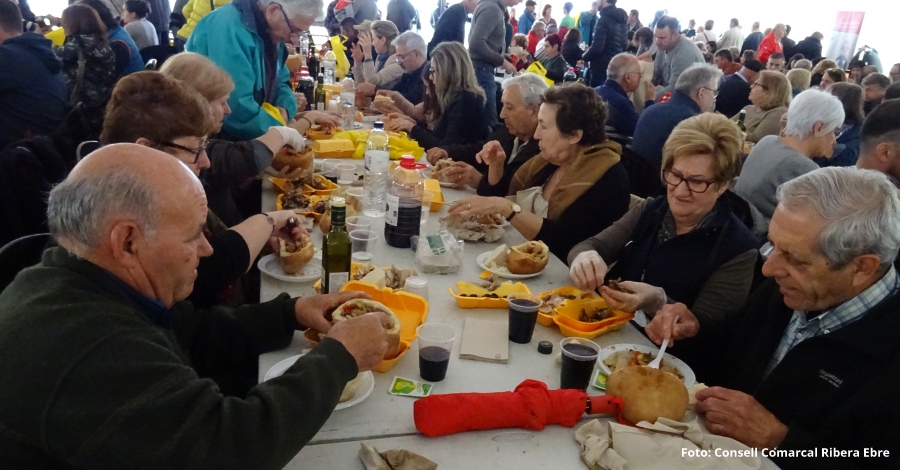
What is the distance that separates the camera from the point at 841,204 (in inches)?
62.9

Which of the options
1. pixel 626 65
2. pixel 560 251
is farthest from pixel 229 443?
pixel 626 65

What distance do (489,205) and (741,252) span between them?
109 centimetres

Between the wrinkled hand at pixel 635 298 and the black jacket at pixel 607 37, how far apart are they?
820 cm

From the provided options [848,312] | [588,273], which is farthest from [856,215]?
[588,273]

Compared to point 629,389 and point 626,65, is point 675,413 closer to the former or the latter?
point 629,389

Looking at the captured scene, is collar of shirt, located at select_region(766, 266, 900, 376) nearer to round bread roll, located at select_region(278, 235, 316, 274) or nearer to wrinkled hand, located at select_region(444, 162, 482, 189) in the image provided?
round bread roll, located at select_region(278, 235, 316, 274)

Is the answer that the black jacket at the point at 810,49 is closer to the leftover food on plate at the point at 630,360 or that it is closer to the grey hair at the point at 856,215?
the grey hair at the point at 856,215

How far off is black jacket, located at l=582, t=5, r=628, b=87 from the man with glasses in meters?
6.87

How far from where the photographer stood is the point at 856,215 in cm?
158

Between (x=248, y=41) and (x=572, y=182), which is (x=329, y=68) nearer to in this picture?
(x=248, y=41)

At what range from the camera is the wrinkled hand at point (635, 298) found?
1965mm

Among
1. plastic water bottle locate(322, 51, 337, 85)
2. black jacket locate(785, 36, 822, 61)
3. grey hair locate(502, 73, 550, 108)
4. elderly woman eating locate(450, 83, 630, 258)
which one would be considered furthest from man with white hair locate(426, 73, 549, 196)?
black jacket locate(785, 36, 822, 61)

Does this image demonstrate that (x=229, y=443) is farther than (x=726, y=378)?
No

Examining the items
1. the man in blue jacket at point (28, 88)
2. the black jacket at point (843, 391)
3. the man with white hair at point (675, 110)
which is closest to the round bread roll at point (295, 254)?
the black jacket at point (843, 391)
